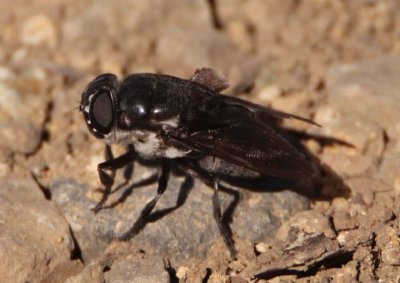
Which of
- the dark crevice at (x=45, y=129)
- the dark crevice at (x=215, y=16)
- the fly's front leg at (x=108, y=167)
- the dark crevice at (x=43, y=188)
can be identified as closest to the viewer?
the fly's front leg at (x=108, y=167)

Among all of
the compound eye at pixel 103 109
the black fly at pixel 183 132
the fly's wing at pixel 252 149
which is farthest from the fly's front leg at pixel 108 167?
the fly's wing at pixel 252 149

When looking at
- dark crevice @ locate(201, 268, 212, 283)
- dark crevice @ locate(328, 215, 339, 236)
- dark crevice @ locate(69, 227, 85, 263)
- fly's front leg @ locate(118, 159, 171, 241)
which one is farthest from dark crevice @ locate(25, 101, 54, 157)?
dark crevice @ locate(328, 215, 339, 236)

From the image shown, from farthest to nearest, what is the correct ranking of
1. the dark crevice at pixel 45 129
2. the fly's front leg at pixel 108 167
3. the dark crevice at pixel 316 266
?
the dark crevice at pixel 45 129 < the fly's front leg at pixel 108 167 < the dark crevice at pixel 316 266

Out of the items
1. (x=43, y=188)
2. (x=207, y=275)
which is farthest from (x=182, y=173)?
(x=43, y=188)

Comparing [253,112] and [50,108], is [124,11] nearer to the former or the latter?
[50,108]

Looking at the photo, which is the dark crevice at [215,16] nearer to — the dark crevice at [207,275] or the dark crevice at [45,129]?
the dark crevice at [45,129]

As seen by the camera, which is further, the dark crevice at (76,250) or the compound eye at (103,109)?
the compound eye at (103,109)
